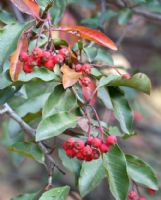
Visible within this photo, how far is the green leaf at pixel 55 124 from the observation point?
132cm

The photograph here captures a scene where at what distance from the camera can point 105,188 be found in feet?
10.1

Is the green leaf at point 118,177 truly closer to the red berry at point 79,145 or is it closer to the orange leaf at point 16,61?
the red berry at point 79,145

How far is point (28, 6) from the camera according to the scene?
4.47 feet

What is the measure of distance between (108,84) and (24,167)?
261 centimetres

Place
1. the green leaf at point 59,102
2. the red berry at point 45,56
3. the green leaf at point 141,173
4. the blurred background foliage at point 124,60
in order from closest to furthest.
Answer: the red berry at point 45,56 < the green leaf at point 59,102 < the green leaf at point 141,173 < the blurred background foliage at point 124,60

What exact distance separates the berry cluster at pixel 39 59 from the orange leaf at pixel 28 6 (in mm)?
109

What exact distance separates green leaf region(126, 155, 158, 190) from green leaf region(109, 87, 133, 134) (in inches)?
4.2

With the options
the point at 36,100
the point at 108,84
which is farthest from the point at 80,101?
the point at 36,100

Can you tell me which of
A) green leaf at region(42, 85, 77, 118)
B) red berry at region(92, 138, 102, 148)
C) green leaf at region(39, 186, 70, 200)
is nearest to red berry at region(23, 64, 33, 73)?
green leaf at region(42, 85, 77, 118)

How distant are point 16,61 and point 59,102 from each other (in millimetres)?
149

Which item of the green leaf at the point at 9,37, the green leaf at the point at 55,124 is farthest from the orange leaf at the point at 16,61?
the green leaf at the point at 55,124

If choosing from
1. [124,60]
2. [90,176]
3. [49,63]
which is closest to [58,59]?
[49,63]

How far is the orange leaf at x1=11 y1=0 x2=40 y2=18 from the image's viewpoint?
135 cm

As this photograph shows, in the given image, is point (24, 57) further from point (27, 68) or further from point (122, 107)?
point (122, 107)
